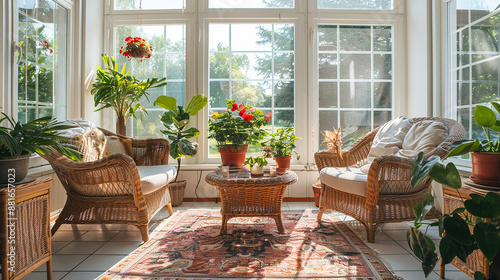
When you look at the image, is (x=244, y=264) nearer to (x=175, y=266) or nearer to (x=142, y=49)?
(x=175, y=266)

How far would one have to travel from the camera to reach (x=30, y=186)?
1.46 m

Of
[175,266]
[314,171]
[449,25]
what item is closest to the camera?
[175,266]

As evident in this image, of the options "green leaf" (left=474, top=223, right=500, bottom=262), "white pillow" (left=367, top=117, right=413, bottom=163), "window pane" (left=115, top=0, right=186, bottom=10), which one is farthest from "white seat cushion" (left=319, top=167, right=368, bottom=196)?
"window pane" (left=115, top=0, right=186, bottom=10)

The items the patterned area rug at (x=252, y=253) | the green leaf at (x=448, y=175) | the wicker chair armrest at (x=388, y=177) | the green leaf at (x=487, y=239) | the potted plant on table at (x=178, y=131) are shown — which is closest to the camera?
the green leaf at (x=487, y=239)

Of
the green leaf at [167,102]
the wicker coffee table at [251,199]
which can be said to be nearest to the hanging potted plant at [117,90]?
the green leaf at [167,102]

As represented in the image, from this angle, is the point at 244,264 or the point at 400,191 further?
the point at 400,191

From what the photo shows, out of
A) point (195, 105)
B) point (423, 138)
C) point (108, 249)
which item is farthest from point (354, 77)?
Result: point (108, 249)

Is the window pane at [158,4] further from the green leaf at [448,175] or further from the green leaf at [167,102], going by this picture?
the green leaf at [448,175]

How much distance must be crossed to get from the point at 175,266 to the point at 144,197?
64cm

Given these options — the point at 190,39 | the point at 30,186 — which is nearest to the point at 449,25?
the point at 190,39

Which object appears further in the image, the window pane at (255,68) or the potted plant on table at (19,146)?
the window pane at (255,68)

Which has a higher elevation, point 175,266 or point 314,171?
point 314,171

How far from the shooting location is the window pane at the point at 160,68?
370 centimetres

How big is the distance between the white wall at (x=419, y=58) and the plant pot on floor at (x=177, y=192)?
267 cm
